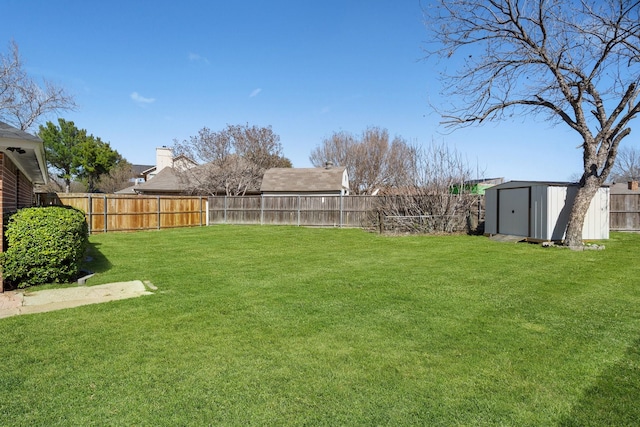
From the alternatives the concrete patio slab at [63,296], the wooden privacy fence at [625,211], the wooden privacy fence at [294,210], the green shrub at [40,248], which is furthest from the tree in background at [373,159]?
the concrete patio slab at [63,296]

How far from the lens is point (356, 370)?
3020mm

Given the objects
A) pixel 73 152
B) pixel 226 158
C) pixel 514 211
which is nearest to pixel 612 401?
pixel 514 211

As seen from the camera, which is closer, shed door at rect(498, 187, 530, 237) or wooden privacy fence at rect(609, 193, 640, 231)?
shed door at rect(498, 187, 530, 237)

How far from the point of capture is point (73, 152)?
35.5 meters

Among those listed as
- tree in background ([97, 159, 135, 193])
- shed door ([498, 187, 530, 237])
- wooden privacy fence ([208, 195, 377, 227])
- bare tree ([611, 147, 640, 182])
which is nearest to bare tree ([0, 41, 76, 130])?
wooden privacy fence ([208, 195, 377, 227])

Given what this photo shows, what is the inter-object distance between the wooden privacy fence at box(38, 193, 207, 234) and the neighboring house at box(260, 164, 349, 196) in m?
7.06

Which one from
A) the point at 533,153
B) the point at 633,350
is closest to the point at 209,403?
the point at 633,350

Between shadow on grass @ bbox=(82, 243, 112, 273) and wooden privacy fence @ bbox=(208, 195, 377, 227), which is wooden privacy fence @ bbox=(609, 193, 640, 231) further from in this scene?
shadow on grass @ bbox=(82, 243, 112, 273)

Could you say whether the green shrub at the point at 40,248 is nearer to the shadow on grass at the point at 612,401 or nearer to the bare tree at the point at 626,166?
the shadow on grass at the point at 612,401

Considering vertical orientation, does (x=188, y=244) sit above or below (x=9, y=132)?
below

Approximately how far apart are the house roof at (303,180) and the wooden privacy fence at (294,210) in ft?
16.5

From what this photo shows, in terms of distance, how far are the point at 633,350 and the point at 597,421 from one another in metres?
1.63

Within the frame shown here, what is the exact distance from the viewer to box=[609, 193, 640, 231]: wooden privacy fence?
1555 cm

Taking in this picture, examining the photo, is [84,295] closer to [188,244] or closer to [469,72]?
[188,244]
